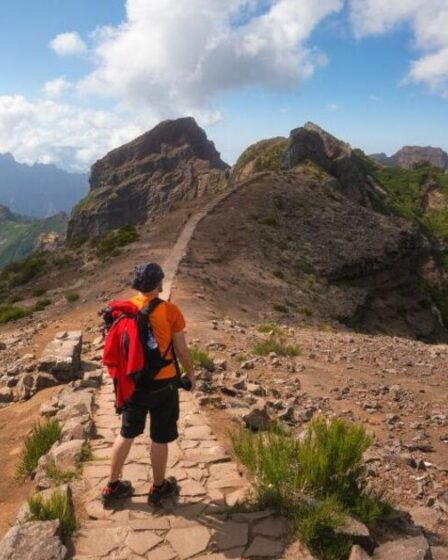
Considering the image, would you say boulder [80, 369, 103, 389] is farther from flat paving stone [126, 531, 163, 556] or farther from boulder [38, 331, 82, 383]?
flat paving stone [126, 531, 163, 556]

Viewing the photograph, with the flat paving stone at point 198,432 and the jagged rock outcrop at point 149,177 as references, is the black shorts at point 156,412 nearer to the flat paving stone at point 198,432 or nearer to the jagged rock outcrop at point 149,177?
the flat paving stone at point 198,432

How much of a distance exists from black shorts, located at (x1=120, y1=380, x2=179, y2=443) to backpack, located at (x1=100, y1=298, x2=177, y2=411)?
116mm

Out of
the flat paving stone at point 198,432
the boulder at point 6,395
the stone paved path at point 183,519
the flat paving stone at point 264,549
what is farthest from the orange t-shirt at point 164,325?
the boulder at point 6,395

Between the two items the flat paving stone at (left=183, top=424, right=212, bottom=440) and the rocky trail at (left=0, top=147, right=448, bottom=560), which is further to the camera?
the flat paving stone at (left=183, top=424, right=212, bottom=440)

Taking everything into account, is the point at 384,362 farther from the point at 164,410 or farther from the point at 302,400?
the point at 164,410

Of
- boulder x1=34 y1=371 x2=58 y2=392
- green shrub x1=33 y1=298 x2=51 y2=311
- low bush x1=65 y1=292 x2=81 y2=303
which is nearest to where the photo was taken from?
boulder x1=34 y1=371 x2=58 y2=392

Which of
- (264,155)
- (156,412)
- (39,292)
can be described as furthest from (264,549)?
(264,155)

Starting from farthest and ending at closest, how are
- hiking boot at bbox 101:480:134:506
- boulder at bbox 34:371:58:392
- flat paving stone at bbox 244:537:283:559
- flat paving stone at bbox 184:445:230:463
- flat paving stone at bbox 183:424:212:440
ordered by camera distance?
boulder at bbox 34:371:58:392 < flat paving stone at bbox 183:424:212:440 < flat paving stone at bbox 184:445:230:463 < hiking boot at bbox 101:480:134:506 < flat paving stone at bbox 244:537:283:559

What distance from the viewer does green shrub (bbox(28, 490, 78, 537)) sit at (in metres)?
6.19

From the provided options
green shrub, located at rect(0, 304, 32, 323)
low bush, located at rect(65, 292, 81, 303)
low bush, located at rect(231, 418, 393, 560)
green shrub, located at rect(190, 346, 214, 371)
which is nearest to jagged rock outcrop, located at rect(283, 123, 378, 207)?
low bush, located at rect(65, 292, 81, 303)

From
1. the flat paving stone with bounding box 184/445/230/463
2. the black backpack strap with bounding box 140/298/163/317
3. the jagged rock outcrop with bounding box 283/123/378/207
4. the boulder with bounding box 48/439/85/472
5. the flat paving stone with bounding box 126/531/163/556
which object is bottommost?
the flat paving stone with bounding box 126/531/163/556

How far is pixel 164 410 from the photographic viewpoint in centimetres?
671

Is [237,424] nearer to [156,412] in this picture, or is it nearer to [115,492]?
[115,492]

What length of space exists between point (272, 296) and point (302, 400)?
55.9 ft
